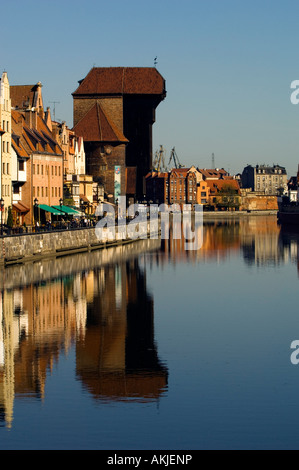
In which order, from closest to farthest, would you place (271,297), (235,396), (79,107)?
(235,396)
(271,297)
(79,107)

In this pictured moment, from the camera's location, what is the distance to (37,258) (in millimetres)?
70312

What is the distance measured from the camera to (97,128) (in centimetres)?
16575

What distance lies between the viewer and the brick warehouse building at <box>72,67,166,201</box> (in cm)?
16238

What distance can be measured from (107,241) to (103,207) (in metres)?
49.6

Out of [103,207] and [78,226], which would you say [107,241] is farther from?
[103,207]

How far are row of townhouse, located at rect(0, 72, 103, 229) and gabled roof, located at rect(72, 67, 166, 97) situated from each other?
1574 inches

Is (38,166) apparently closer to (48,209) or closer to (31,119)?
(48,209)

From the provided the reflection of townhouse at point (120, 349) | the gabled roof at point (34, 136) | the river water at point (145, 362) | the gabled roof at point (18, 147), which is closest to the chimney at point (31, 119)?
the gabled roof at point (34, 136)

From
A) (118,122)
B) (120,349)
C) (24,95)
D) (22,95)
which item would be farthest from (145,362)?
(118,122)

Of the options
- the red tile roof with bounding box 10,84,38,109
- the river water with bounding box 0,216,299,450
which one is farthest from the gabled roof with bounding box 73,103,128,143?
the river water with bounding box 0,216,299,450

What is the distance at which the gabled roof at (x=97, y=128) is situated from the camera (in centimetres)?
16375

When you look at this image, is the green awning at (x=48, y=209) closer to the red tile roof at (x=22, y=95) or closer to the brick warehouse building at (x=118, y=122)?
the red tile roof at (x=22, y=95)
